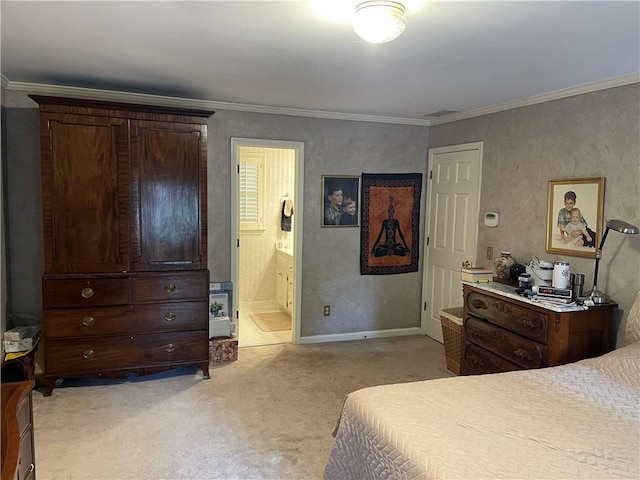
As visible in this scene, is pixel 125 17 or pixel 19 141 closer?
pixel 125 17

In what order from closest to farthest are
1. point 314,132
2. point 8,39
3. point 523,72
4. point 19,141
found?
point 8,39, point 523,72, point 19,141, point 314,132

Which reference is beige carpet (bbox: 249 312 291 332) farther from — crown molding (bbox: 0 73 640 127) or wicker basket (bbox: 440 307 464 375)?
crown molding (bbox: 0 73 640 127)

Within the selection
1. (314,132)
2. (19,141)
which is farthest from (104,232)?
(314,132)

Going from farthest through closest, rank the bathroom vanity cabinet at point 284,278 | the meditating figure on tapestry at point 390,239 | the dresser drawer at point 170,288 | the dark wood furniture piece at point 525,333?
the bathroom vanity cabinet at point 284,278
the meditating figure on tapestry at point 390,239
the dresser drawer at point 170,288
the dark wood furniture piece at point 525,333

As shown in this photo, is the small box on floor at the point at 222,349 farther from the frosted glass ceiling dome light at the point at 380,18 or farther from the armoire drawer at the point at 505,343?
the frosted glass ceiling dome light at the point at 380,18

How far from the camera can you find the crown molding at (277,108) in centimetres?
317

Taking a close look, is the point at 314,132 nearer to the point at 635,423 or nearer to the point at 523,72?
the point at 523,72

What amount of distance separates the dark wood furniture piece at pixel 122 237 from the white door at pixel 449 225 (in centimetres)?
245

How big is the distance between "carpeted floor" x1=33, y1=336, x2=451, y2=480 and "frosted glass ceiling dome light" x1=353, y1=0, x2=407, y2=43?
224cm

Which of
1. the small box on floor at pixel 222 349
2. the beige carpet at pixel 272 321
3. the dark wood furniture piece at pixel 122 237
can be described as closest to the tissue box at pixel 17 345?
the dark wood furniture piece at pixel 122 237

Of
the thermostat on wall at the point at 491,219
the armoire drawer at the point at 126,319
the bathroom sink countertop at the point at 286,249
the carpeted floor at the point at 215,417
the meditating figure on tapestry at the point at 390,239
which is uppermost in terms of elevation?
the thermostat on wall at the point at 491,219

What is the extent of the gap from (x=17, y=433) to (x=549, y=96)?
3.75 metres

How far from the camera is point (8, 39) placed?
8.09 ft

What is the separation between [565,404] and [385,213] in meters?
2.98
